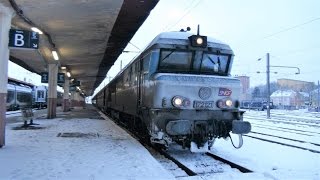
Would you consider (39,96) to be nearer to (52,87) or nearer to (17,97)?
(17,97)

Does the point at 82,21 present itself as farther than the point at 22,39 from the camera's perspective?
Yes

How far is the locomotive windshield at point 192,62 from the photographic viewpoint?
35.9 ft

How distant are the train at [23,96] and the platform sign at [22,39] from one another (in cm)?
2790

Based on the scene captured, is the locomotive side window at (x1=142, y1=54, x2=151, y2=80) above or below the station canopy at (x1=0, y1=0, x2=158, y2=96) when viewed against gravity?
below

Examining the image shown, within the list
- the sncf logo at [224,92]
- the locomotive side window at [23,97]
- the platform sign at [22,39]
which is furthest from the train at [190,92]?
the locomotive side window at [23,97]

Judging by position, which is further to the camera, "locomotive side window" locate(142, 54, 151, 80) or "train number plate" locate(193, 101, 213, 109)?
"locomotive side window" locate(142, 54, 151, 80)

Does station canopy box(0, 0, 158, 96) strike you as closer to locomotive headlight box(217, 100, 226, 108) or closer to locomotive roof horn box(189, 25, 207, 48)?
locomotive roof horn box(189, 25, 207, 48)

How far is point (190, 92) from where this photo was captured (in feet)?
34.3

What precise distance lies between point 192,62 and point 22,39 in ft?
16.0

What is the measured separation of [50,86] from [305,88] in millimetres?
109085

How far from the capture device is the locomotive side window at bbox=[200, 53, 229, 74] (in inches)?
442

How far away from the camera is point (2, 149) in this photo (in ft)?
34.7

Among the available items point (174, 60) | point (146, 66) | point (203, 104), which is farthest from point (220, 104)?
point (146, 66)

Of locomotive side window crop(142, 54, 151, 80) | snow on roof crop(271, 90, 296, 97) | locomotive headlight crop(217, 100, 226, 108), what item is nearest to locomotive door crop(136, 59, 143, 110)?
locomotive side window crop(142, 54, 151, 80)
